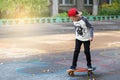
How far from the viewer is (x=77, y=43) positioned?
30.2ft

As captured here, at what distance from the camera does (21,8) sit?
31844 mm

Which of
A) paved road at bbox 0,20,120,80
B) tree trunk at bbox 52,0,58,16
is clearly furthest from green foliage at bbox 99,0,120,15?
paved road at bbox 0,20,120,80

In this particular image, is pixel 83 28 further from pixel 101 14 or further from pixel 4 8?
pixel 101 14

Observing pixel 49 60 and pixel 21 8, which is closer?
pixel 49 60

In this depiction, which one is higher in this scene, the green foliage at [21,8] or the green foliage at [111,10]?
the green foliage at [21,8]

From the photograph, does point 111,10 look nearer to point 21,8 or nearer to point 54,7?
point 54,7

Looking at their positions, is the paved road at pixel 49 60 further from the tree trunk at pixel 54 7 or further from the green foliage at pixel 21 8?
the tree trunk at pixel 54 7

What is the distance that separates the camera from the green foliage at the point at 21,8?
30703 millimetres

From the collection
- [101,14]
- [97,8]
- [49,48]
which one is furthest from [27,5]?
[49,48]

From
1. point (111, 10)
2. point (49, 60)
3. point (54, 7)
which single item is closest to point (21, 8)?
point (54, 7)

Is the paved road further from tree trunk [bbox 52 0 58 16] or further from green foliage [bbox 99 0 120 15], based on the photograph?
green foliage [bbox 99 0 120 15]

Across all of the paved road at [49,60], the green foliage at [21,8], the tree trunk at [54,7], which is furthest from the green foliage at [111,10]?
the paved road at [49,60]

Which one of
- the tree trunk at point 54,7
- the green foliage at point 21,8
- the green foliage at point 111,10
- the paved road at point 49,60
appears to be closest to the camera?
the paved road at point 49,60

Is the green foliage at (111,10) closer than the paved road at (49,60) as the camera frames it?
No
